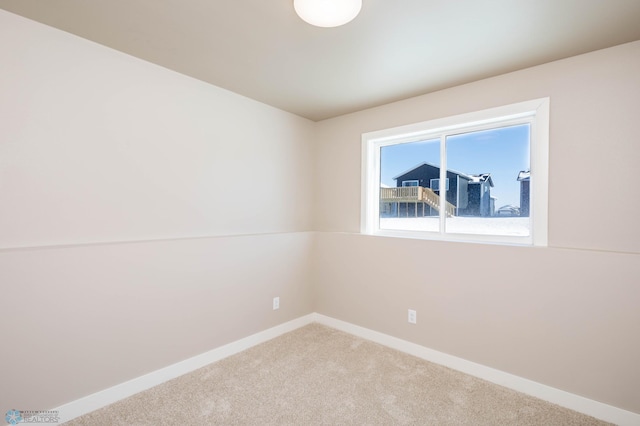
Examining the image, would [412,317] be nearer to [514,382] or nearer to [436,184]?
[514,382]

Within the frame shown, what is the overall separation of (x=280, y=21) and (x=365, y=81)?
3.27 ft

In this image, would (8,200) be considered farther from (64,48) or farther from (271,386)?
(271,386)


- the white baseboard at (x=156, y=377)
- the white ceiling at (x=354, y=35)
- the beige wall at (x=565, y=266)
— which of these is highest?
the white ceiling at (x=354, y=35)

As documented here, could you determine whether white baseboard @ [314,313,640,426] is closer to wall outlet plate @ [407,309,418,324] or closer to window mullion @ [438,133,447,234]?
wall outlet plate @ [407,309,418,324]

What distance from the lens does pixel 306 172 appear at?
3.66m

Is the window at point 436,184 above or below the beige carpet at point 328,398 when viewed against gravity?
above

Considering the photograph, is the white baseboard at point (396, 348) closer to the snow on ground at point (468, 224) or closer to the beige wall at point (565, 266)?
the beige wall at point (565, 266)

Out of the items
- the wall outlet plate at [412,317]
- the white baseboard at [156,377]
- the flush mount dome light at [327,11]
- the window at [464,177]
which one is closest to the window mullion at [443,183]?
the window at [464,177]

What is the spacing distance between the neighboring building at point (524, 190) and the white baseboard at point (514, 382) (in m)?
1.26

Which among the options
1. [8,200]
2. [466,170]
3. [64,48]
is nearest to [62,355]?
[8,200]

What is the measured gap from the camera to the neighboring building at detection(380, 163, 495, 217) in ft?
8.55

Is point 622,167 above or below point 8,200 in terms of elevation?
above

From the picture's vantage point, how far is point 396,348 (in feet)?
9.35

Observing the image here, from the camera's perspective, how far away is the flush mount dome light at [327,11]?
1.48 meters
